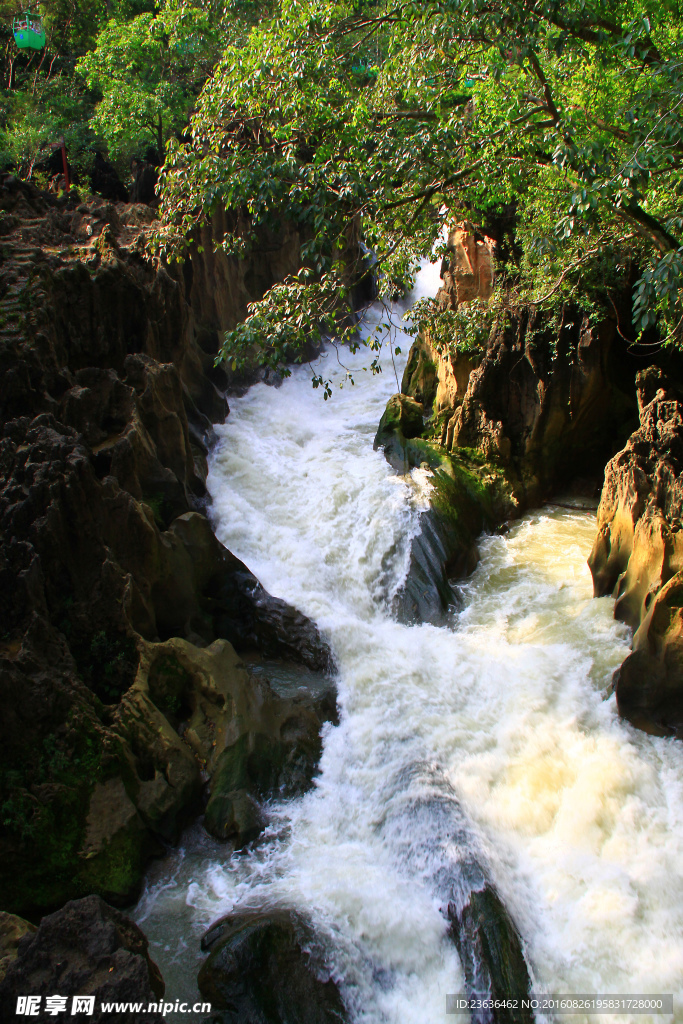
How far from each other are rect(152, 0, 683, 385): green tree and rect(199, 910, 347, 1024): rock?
18.3 feet

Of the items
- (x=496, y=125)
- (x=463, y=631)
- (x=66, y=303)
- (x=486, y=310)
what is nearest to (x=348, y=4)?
(x=496, y=125)

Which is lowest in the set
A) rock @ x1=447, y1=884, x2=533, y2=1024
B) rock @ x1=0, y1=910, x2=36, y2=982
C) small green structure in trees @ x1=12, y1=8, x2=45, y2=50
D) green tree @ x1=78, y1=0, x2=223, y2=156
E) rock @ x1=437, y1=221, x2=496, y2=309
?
rock @ x1=447, y1=884, x2=533, y2=1024

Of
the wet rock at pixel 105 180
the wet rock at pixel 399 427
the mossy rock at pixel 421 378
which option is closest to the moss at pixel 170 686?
the wet rock at pixel 399 427

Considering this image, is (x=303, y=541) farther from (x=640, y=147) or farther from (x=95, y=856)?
(x=640, y=147)

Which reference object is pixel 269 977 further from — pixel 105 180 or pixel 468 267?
pixel 105 180

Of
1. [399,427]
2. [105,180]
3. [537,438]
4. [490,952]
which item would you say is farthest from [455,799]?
[105,180]

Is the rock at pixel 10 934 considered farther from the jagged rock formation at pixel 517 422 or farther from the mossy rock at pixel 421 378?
the mossy rock at pixel 421 378

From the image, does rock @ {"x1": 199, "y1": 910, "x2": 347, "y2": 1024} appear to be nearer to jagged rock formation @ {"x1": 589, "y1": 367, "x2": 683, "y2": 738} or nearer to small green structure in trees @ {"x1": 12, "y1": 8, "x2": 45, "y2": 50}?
jagged rock formation @ {"x1": 589, "y1": 367, "x2": 683, "y2": 738}

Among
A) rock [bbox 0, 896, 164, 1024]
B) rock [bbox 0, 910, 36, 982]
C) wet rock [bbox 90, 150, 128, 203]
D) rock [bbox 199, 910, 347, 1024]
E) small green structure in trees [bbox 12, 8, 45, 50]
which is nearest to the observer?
rock [bbox 0, 896, 164, 1024]

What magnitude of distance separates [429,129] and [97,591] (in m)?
7.09

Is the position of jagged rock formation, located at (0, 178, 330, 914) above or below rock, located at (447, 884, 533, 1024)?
above

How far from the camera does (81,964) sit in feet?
13.8

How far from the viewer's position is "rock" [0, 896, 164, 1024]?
4055mm

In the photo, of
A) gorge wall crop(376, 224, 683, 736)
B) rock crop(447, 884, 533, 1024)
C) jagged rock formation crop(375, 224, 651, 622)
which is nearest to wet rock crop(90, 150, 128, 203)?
gorge wall crop(376, 224, 683, 736)
